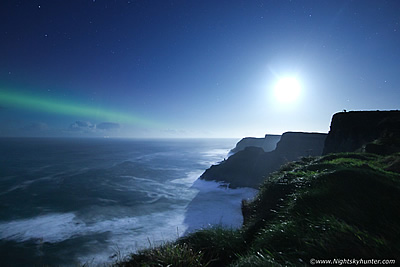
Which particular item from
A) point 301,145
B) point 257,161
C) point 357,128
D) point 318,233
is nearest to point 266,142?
point 301,145

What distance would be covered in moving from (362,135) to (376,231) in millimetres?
33067

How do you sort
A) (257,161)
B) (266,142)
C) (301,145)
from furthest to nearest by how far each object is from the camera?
(266,142), (301,145), (257,161)

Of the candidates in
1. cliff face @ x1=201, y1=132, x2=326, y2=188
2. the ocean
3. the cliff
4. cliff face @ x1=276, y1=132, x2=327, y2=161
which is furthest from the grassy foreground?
the cliff

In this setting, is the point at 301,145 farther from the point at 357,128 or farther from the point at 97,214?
the point at 97,214

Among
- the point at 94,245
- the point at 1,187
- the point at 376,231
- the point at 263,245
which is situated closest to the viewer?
the point at 376,231

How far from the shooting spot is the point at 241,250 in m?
4.24

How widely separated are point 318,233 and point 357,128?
114 feet

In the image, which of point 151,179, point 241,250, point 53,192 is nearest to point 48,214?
point 53,192

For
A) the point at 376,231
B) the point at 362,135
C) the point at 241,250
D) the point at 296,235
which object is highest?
the point at 362,135

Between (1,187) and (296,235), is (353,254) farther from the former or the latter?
(1,187)

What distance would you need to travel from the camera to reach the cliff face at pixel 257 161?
43.0m

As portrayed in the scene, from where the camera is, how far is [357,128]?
2717cm

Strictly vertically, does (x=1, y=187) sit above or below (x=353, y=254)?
below

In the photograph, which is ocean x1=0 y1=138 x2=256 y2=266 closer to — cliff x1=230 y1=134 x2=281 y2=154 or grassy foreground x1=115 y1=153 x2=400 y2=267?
grassy foreground x1=115 y1=153 x2=400 y2=267
